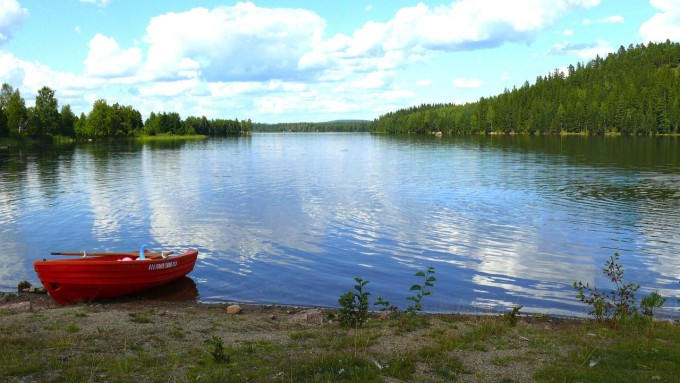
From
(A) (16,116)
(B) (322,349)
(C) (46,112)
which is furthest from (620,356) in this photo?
(C) (46,112)

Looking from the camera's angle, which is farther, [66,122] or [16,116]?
[66,122]

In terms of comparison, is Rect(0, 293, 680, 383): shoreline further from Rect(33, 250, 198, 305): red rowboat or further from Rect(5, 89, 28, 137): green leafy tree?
Rect(5, 89, 28, 137): green leafy tree

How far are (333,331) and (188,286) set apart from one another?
1039 centimetres

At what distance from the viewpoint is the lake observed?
2183cm

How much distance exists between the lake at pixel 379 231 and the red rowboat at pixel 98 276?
2.22 m

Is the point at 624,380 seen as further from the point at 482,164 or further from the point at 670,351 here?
the point at 482,164

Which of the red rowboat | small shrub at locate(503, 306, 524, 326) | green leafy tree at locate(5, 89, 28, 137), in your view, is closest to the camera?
small shrub at locate(503, 306, 524, 326)

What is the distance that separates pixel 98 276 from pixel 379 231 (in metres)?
16.4

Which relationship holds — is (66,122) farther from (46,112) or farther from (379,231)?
(379,231)

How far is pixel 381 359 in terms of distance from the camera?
37.0 ft

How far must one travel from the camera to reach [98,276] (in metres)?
20.2

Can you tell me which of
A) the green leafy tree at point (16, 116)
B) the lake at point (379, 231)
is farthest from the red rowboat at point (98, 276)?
the green leafy tree at point (16, 116)

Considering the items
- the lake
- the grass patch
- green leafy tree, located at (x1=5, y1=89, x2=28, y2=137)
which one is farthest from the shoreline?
green leafy tree, located at (x1=5, y1=89, x2=28, y2=137)

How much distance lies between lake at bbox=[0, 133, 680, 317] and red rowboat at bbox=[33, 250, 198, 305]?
7.29 ft
